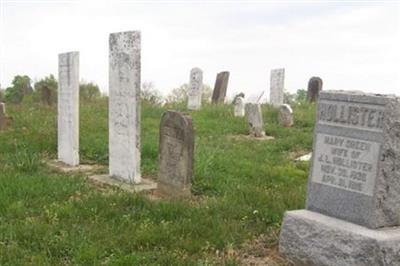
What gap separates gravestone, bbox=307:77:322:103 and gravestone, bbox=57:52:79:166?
12.9 m

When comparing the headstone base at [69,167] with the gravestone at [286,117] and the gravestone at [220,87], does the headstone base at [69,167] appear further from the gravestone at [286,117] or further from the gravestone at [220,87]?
the gravestone at [220,87]

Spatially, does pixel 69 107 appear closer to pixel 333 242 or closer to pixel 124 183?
pixel 124 183

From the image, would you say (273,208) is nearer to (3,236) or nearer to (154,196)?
(154,196)

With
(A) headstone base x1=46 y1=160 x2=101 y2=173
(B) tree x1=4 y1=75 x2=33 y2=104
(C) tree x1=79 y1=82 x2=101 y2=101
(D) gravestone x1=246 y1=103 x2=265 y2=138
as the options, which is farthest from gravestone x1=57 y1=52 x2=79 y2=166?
(C) tree x1=79 y1=82 x2=101 y2=101

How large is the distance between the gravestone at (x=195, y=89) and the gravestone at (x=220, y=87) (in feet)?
5.94

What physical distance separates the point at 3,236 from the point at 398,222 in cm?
385

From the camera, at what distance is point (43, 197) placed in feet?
25.7

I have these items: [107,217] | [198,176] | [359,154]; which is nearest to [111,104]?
[198,176]

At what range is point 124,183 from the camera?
9164 mm

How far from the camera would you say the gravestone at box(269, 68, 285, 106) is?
859 inches

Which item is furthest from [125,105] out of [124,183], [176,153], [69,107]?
[69,107]

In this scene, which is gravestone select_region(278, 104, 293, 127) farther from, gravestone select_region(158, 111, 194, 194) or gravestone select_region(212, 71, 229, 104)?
gravestone select_region(158, 111, 194, 194)

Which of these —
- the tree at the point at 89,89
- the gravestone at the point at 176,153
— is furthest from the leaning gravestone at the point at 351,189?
the tree at the point at 89,89

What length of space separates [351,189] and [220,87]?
18065 mm
